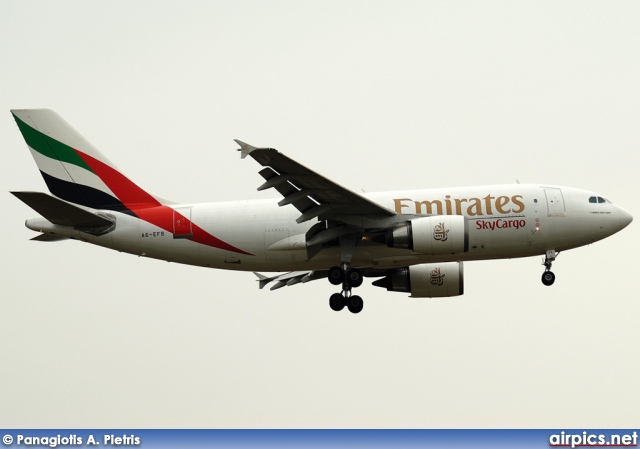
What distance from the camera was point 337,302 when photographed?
151ft

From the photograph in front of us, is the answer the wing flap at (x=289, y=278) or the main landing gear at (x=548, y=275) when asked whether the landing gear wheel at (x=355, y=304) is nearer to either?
the wing flap at (x=289, y=278)

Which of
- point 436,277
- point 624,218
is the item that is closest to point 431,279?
point 436,277

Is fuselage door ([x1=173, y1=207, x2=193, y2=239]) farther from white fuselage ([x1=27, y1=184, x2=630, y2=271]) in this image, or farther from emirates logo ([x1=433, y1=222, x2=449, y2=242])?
emirates logo ([x1=433, y1=222, x2=449, y2=242])

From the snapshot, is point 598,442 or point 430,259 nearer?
point 598,442

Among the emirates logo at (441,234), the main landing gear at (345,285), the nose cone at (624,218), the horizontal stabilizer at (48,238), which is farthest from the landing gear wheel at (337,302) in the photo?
the nose cone at (624,218)

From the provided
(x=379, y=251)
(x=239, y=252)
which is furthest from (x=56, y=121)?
(x=379, y=251)

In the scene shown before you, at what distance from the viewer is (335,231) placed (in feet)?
146

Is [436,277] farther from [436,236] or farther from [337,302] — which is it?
[436,236]

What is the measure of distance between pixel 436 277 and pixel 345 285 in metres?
4.75

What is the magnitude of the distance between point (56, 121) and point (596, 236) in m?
20.6

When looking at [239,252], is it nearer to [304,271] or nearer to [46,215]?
[304,271]

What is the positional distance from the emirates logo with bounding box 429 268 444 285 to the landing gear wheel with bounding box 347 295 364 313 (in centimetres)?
376

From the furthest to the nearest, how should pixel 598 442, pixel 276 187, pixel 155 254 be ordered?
pixel 155 254 → pixel 276 187 → pixel 598 442

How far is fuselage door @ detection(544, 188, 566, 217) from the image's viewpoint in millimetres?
44781
